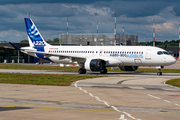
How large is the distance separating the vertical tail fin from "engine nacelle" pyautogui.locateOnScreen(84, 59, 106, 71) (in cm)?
1314

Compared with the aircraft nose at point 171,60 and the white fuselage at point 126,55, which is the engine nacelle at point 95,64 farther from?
the aircraft nose at point 171,60

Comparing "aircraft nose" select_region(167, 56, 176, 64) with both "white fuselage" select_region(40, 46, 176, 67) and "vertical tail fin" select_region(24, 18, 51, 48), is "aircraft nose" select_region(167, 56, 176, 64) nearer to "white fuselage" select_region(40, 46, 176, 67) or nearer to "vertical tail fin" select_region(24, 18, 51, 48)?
"white fuselage" select_region(40, 46, 176, 67)

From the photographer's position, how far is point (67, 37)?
134 metres

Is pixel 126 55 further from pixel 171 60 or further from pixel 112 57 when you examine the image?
pixel 171 60

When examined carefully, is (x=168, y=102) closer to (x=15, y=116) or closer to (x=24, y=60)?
(x=15, y=116)

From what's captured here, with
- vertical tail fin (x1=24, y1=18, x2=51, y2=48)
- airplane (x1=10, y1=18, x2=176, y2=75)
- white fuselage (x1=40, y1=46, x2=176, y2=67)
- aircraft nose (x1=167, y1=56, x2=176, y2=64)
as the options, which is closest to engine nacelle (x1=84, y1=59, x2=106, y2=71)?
airplane (x1=10, y1=18, x2=176, y2=75)

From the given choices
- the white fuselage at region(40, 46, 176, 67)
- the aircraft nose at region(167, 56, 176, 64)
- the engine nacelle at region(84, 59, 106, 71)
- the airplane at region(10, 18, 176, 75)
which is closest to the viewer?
the aircraft nose at region(167, 56, 176, 64)

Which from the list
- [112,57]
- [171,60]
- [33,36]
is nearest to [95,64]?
[112,57]

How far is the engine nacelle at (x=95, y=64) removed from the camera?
4434 centimetres

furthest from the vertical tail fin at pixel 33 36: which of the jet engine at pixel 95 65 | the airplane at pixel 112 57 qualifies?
the jet engine at pixel 95 65

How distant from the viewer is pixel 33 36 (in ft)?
183

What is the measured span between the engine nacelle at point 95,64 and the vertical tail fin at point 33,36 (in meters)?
13.1

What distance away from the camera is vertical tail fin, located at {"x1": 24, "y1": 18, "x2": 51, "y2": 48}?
181 ft

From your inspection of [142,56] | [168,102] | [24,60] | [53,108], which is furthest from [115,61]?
[24,60]
